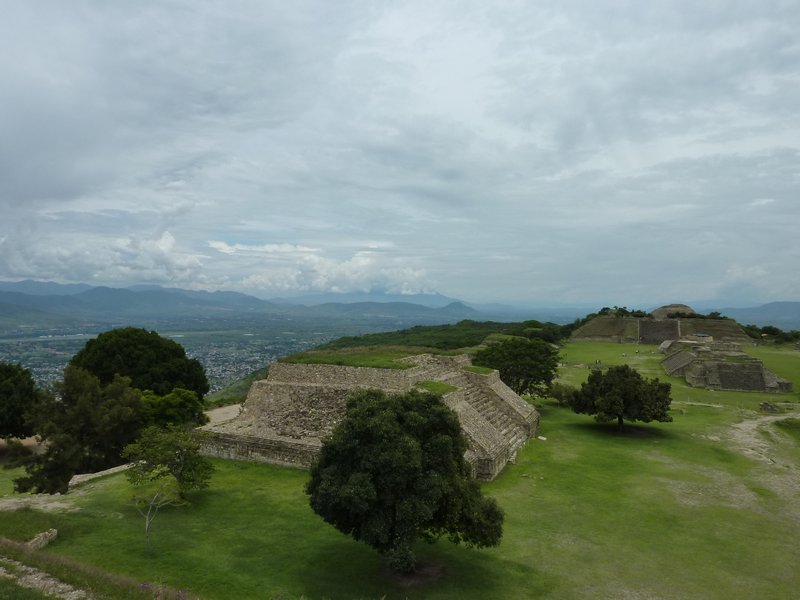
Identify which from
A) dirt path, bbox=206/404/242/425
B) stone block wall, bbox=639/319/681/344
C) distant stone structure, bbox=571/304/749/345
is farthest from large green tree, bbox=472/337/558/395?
stone block wall, bbox=639/319/681/344

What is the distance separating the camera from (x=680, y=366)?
4416 cm

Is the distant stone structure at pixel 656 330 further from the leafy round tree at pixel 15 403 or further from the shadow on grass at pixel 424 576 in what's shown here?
the leafy round tree at pixel 15 403

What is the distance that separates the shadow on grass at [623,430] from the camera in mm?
24656

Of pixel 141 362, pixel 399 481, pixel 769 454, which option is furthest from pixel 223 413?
pixel 769 454

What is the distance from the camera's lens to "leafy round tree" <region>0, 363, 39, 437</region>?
2534 cm

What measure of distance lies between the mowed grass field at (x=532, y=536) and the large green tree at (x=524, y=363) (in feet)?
32.7

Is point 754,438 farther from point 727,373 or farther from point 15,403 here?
point 15,403

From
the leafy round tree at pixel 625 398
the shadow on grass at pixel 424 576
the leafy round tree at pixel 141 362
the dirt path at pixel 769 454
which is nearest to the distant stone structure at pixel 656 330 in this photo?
the dirt path at pixel 769 454

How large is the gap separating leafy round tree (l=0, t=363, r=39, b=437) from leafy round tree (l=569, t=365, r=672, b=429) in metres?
27.8

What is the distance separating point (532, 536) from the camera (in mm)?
13297

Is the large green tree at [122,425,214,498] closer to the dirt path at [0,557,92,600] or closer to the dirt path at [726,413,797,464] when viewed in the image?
the dirt path at [0,557,92,600]

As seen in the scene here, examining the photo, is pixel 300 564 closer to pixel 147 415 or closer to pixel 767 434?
pixel 147 415

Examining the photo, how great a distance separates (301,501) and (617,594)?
9106 mm

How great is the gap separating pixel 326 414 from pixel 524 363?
48.8ft
